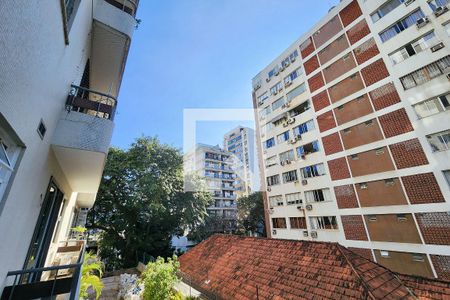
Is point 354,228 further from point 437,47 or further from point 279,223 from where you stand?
point 437,47

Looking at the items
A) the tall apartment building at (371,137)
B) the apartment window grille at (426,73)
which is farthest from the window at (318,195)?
the apartment window grille at (426,73)

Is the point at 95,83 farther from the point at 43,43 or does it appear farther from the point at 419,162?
the point at 419,162

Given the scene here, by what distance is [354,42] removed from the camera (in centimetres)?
1634

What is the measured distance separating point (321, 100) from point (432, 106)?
7.43 m

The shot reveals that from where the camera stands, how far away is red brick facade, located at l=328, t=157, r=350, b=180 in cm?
1545

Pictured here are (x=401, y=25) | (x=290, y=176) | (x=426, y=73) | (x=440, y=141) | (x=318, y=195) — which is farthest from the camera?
(x=290, y=176)

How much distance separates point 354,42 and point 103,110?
19.2m

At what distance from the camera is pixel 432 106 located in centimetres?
1178

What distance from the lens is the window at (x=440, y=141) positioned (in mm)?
11094

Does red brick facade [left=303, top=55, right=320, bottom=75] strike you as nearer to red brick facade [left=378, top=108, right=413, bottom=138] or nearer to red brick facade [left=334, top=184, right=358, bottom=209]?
red brick facade [left=378, top=108, right=413, bottom=138]

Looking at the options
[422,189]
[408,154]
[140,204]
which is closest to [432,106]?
[408,154]

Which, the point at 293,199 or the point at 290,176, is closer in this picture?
the point at 293,199

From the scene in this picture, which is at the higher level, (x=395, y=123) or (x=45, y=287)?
(x=395, y=123)

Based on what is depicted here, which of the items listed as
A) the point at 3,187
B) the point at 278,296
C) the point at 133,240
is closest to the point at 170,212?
the point at 133,240
